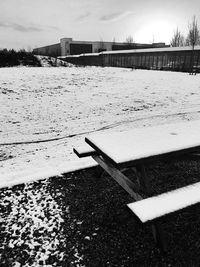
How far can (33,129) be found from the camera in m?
6.50

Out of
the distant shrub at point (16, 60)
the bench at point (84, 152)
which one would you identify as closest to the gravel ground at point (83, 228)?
the bench at point (84, 152)

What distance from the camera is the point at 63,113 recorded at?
8.16m

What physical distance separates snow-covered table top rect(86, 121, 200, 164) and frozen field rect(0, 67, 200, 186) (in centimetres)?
129

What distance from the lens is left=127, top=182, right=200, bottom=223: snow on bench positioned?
207 centimetres

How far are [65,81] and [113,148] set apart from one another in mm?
11203

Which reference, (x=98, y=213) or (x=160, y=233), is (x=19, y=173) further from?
(x=160, y=233)

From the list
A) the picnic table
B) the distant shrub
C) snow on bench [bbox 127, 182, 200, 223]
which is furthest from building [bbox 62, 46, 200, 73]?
snow on bench [bbox 127, 182, 200, 223]

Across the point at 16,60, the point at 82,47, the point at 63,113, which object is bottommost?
the point at 63,113

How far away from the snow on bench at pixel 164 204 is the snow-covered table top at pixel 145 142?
0.40 metres

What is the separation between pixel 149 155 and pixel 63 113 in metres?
A: 6.01

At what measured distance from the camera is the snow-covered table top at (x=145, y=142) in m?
2.50

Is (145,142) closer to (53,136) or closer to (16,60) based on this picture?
(53,136)

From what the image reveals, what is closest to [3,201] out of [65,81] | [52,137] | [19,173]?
[19,173]

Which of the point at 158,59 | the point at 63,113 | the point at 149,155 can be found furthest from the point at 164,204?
the point at 158,59
